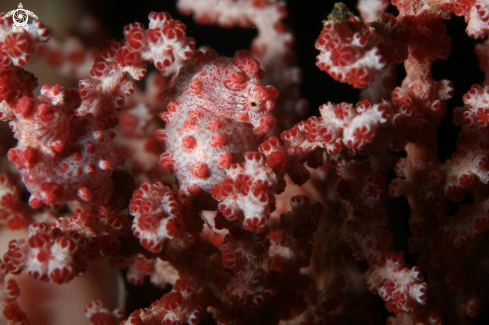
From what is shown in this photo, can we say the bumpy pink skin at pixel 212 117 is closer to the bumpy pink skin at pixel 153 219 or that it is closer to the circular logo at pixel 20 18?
the bumpy pink skin at pixel 153 219

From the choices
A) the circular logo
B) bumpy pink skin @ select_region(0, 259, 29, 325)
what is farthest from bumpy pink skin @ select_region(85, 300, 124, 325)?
the circular logo

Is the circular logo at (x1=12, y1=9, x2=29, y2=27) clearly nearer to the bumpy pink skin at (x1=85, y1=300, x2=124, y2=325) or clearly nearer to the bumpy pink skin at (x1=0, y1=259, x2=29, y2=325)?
the bumpy pink skin at (x1=0, y1=259, x2=29, y2=325)

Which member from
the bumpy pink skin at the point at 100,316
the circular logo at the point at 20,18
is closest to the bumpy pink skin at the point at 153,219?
the circular logo at the point at 20,18

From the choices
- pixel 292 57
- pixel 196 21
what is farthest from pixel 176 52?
pixel 292 57

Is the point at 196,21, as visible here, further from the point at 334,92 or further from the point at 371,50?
the point at 371,50

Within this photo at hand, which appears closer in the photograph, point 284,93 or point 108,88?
point 108,88

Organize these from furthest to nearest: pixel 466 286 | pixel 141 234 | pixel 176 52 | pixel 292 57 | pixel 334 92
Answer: pixel 334 92 → pixel 292 57 → pixel 466 286 → pixel 176 52 → pixel 141 234

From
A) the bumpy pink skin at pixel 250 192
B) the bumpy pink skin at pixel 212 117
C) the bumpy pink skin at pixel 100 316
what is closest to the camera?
the bumpy pink skin at pixel 250 192

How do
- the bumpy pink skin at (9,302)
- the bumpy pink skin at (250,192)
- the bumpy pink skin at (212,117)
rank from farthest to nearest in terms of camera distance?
the bumpy pink skin at (9,302) → the bumpy pink skin at (212,117) → the bumpy pink skin at (250,192)

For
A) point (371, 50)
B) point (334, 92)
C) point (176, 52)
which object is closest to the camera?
point (371, 50)

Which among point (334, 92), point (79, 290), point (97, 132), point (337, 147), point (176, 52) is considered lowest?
point (79, 290)
